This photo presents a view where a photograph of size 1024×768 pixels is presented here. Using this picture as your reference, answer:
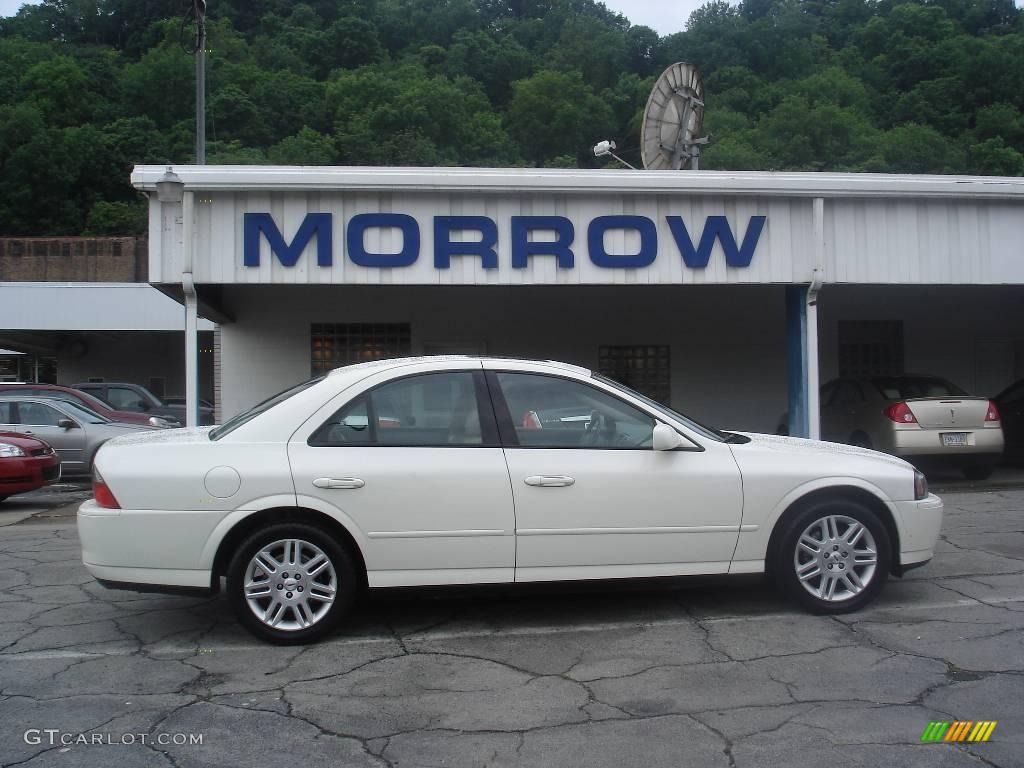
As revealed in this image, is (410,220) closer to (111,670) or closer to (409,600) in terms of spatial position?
(409,600)

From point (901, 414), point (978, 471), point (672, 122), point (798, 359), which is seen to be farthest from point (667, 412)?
point (672, 122)

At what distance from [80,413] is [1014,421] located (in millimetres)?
14430

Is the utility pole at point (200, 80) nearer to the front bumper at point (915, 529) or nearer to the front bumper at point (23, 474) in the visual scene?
the front bumper at point (23, 474)

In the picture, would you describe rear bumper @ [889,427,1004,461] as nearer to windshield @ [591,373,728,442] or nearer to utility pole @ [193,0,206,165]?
windshield @ [591,373,728,442]

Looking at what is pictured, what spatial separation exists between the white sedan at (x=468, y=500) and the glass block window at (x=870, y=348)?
10.7 meters

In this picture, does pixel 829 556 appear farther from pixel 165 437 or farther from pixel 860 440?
pixel 860 440

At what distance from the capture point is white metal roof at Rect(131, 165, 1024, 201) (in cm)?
1004

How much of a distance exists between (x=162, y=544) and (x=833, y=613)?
3.93 m

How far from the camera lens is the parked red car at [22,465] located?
440 inches

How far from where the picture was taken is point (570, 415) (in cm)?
539

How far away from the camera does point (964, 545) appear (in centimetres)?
776

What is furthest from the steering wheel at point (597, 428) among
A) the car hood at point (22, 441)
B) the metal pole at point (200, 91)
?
the metal pole at point (200, 91)

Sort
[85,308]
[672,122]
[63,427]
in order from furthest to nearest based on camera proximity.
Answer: [85,308] < [672,122] < [63,427]

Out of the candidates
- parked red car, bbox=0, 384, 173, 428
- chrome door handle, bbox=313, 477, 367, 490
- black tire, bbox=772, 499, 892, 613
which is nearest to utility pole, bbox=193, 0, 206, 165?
parked red car, bbox=0, 384, 173, 428
